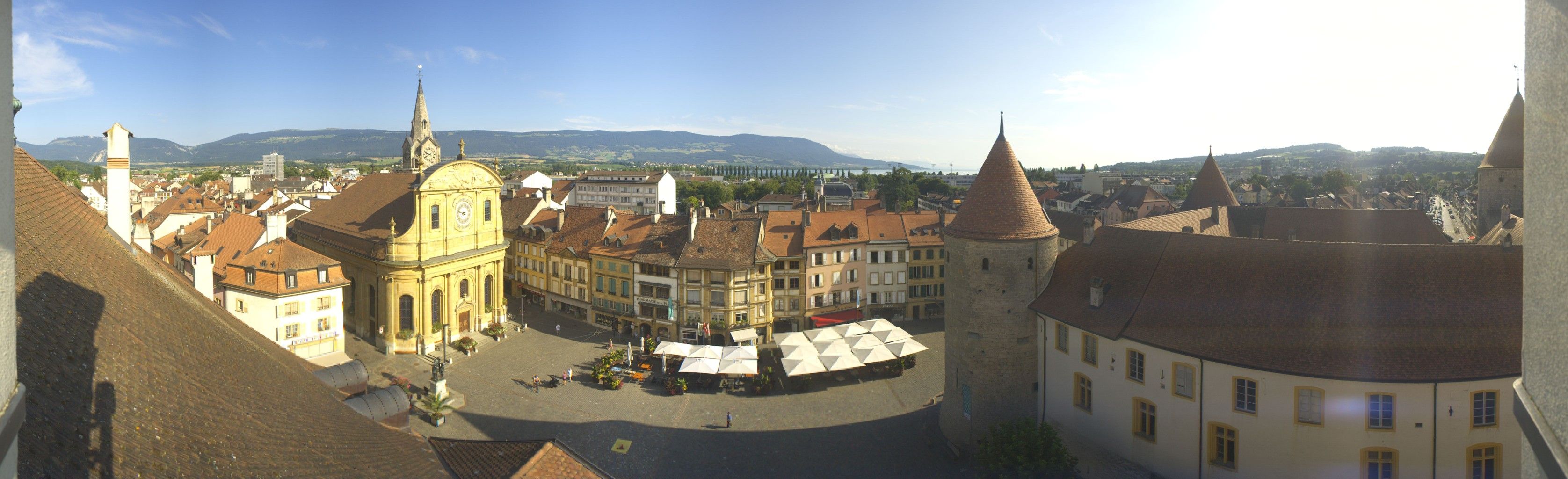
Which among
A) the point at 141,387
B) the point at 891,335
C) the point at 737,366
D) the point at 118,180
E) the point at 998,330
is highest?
the point at 118,180

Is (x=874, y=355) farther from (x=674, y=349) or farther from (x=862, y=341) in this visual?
(x=674, y=349)

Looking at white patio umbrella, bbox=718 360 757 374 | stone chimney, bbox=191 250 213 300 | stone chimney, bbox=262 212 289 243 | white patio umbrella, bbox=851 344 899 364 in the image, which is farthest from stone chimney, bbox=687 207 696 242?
stone chimney, bbox=191 250 213 300

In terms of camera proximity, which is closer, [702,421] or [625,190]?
[702,421]

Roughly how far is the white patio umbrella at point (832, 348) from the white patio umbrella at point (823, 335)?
36cm

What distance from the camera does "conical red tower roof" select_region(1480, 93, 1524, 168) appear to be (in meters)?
34.2

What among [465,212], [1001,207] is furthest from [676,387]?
[465,212]

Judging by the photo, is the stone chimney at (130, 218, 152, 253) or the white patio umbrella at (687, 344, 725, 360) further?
the white patio umbrella at (687, 344, 725, 360)

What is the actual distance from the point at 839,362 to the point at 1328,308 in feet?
59.1

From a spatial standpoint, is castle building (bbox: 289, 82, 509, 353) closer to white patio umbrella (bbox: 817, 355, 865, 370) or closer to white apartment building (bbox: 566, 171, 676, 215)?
white patio umbrella (bbox: 817, 355, 865, 370)

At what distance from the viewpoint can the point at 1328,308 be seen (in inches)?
771

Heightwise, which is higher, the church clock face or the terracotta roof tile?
the church clock face

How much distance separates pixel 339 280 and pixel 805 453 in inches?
951

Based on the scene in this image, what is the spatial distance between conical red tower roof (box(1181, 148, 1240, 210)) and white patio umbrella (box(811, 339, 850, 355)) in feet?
96.6

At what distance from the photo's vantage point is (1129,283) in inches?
931
